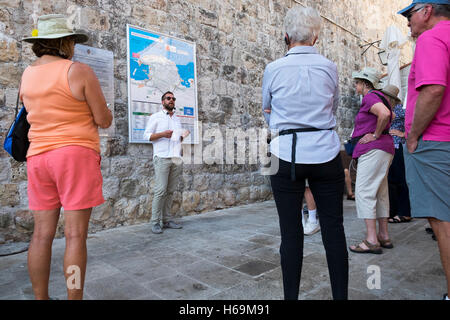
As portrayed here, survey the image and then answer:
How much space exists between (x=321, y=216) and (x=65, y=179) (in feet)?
4.37

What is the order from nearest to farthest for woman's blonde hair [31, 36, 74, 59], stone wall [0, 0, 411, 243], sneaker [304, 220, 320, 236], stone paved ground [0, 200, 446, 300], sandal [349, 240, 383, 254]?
woman's blonde hair [31, 36, 74, 59] < stone paved ground [0, 200, 446, 300] < sandal [349, 240, 383, 254] < stone wall [0, 0, 411, 243] < sneaker [304, 220, 320, 236]

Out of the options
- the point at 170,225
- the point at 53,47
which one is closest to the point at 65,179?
the point at 53,47

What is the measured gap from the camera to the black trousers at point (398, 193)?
13.2 ft

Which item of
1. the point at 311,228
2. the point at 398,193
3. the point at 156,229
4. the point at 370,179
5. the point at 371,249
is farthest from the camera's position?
the point at 398,193

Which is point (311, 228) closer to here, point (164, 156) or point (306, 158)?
point (164, 156)

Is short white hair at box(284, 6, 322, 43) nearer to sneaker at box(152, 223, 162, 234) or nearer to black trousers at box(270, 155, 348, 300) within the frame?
black trousers at box(270, 155, 348, 300)

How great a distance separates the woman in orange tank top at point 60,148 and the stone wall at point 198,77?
1.98 metres

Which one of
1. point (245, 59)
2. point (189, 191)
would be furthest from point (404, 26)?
point (189, 191)

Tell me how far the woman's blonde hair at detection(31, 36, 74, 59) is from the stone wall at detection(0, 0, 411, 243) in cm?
197

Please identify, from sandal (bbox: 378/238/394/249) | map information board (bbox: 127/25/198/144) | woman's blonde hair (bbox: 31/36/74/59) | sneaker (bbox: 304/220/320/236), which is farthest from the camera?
map information board (bbox: 127/25/198/144)

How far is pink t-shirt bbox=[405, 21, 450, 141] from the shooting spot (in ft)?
5.19

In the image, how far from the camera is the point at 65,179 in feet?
5.30

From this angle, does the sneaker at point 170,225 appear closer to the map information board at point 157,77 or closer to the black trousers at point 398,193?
the map information board at point 157,77

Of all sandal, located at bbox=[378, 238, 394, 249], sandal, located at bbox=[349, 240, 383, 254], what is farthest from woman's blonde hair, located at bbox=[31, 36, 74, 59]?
sandal, located at bbox=[378, 238, 394, 249]
